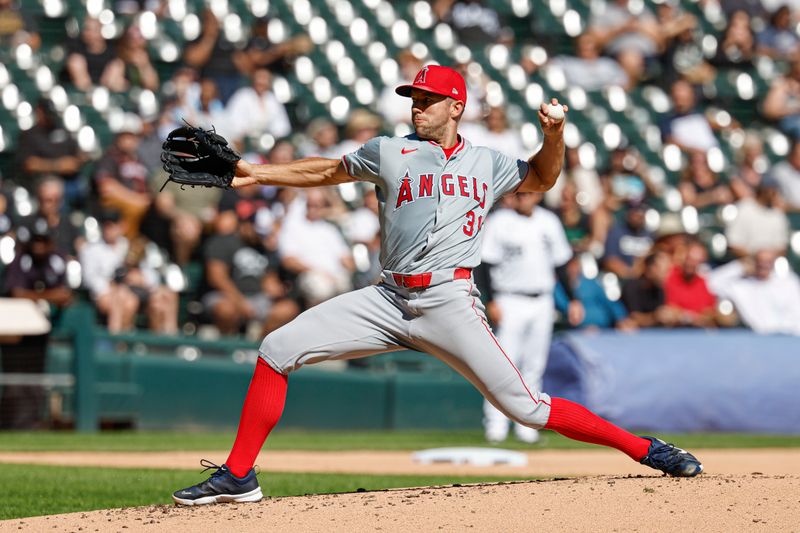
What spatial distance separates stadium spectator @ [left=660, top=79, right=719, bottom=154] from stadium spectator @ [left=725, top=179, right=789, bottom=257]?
6.51ft

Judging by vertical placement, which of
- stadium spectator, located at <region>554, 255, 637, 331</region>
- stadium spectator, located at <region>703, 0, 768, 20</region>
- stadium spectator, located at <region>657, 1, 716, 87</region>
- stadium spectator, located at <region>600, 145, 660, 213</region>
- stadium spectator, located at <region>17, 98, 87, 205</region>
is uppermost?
stadium spectator, located at <region>703, 0, 768, 20</region>

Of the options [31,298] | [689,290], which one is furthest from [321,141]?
[689,290]

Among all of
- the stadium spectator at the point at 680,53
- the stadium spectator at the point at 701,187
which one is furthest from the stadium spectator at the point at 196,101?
the stadium spectator at the point at 680,53

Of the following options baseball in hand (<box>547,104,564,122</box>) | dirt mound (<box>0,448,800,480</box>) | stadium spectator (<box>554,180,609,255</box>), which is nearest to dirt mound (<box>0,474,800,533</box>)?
baseball in hand (<box>547,104,564,122</box>)

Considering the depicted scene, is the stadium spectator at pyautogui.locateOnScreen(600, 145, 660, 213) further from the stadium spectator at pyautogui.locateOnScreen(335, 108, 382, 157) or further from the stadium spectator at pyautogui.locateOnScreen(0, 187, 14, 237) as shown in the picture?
the stadium spectator at pyautogui.locateOnScreen(0, 187, 14, 237)

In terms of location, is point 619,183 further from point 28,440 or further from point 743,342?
point 28,440

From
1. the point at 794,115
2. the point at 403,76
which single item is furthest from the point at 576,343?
the point at 794,115

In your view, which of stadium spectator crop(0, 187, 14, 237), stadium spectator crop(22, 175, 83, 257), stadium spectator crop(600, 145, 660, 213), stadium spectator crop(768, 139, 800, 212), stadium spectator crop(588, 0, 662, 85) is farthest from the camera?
stadium spectator crop(588, 0, 662, 85)

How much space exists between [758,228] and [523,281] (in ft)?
15.9

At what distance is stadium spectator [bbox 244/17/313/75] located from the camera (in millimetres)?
15359

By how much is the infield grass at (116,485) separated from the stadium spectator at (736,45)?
39.2 feet

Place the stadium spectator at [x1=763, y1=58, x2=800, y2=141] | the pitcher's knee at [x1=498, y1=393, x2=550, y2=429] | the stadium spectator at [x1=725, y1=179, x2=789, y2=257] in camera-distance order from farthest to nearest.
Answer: the stadium spectator at [x1=763, y1=58, x2=800, y2=141], the stadium spectator at [x1=725, y1=179, x2=789, y2=257], the pitcher's knee at [x1=498, y1=393, x2=550, y2=429]

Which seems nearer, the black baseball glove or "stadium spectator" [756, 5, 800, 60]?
the black baseball glove

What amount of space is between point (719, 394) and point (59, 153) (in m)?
6.45
